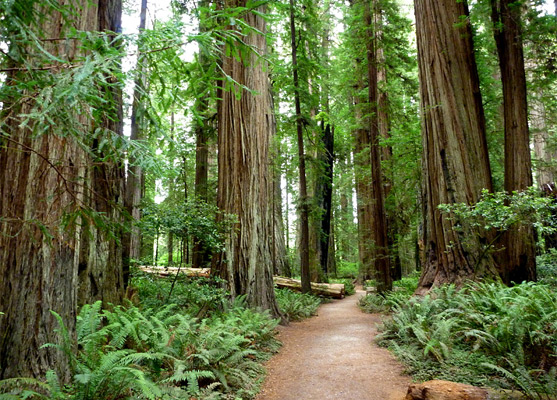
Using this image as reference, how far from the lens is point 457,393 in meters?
3.41

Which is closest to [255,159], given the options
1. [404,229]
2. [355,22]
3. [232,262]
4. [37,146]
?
[232,262]

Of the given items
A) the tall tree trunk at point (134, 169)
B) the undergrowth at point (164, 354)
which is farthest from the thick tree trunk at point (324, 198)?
the undergrowth at point (164, 354)

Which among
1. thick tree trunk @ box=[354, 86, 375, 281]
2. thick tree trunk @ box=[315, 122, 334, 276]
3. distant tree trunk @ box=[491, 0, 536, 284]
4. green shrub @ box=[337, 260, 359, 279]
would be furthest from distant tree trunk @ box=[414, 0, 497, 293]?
green shrub @ box=[337, 260, 359, 279]

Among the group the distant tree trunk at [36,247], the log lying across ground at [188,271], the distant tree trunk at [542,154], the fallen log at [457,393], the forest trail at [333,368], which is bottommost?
the forest trail at [333,368]

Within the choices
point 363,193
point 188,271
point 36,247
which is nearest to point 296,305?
point 188,271

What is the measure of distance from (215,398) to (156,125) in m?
2.77

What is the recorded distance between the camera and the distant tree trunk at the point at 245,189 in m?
7.63

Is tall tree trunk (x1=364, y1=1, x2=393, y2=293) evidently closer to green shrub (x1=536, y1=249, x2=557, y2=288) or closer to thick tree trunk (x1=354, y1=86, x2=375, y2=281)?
thick tree trunk (x1=354, y1=86, x2=375, y2=281)

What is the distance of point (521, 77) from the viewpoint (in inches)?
318

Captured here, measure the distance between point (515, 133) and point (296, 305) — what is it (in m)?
6.85

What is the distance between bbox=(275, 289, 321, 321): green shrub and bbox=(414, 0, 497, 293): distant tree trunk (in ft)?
10.5

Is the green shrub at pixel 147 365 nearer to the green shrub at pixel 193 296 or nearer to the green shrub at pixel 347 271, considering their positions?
the green shrub at pixel 193 296

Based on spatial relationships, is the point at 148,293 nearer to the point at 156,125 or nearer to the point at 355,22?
the point at 156,125

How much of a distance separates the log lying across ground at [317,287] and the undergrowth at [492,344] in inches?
270
